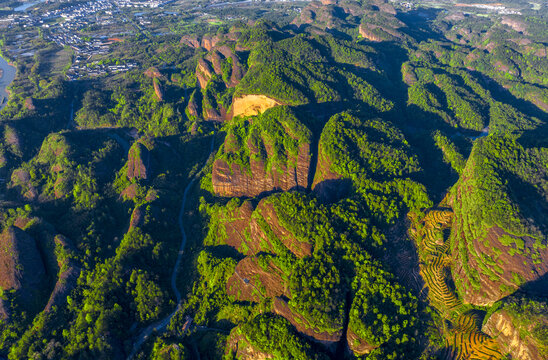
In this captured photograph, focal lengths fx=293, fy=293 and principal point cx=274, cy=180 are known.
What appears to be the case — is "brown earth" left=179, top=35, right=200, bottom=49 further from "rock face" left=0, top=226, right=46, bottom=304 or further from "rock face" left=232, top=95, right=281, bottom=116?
"rock face" left=0, top=226, right=46, bottom=304

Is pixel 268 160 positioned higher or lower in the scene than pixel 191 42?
lower

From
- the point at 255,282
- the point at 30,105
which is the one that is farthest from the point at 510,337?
the point at 30,105

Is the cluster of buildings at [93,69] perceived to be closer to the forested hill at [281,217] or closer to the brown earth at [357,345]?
the forested hill at [281,217]

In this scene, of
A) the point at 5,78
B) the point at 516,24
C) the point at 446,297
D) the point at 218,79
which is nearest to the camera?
the point at 446,297

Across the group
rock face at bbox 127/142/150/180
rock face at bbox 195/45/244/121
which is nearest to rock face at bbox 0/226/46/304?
rock face at bbox 127/142/150/180

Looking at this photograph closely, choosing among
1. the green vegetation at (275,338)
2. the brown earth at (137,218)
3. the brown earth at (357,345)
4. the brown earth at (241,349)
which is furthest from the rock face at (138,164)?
the brown earth at (357,345)

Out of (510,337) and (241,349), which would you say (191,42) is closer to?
(241,349)
